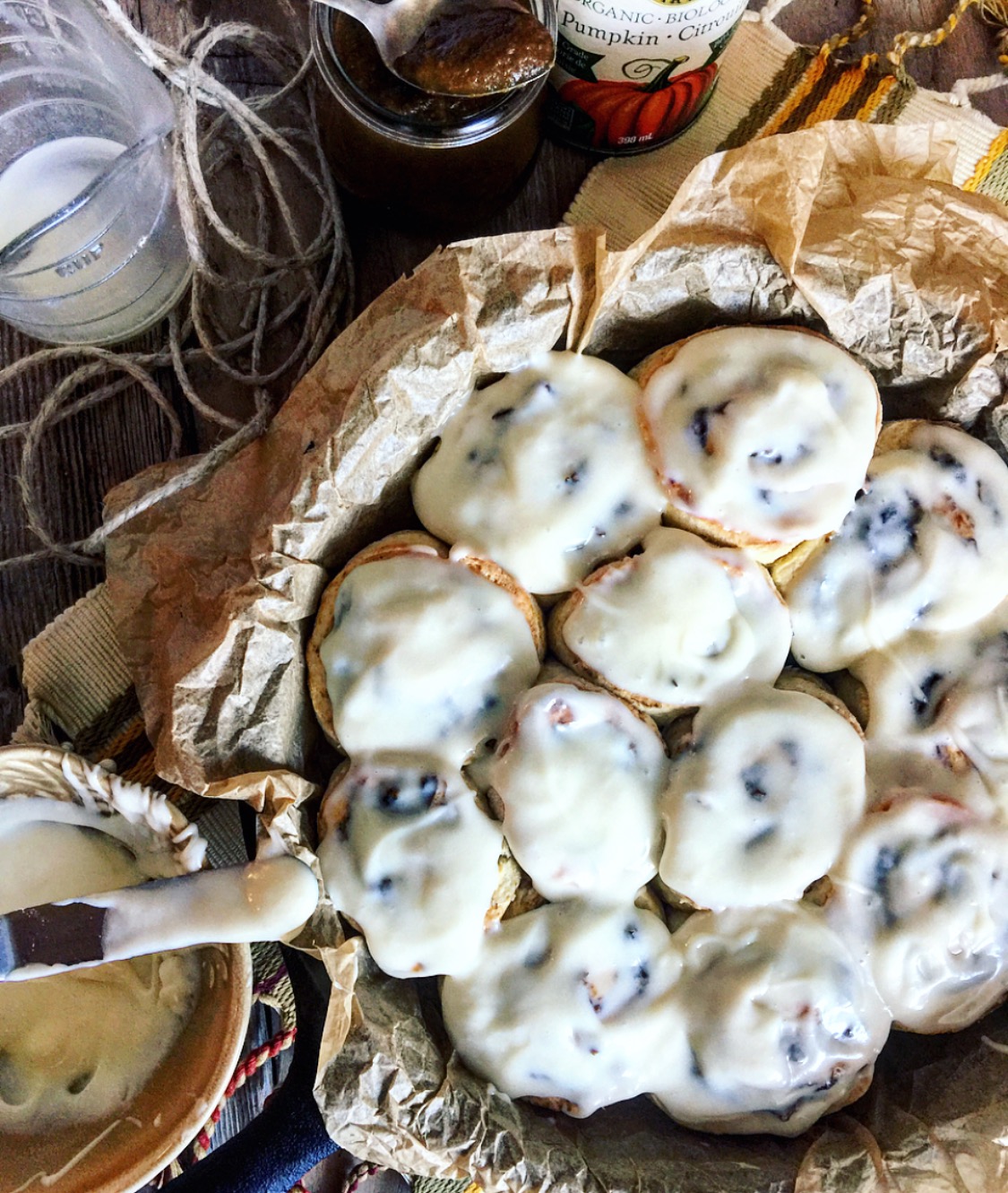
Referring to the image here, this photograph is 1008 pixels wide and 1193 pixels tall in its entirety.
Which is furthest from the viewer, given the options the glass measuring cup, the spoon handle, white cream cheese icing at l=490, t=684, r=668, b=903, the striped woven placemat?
the striped woven placemat

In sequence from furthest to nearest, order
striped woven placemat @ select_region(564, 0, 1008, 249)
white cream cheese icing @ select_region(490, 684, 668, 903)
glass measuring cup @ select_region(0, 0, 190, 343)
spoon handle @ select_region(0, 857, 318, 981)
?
1. striped woven placemat @ select_region(564, 0, 1008, 249)
2. glass measuring cup @ select_region(0, 0, 190, 343)
3. white cream cheese icing @ select_region(490, 684, 668, 903)
4. spoon handle @ select_region(0, 857, 318, 981)

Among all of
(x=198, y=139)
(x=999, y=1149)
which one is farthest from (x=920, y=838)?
(x=198, y=139)

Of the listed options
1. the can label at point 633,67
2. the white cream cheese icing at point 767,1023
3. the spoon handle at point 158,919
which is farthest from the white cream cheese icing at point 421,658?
the can label at point 633,67

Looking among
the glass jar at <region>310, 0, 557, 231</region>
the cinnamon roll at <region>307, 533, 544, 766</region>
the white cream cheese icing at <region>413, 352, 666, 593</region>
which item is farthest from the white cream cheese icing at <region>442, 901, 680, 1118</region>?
the glass jar at <region>310, 0, 557, 231</region>

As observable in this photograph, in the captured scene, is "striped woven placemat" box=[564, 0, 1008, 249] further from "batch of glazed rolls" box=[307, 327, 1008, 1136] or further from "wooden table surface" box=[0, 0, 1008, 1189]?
"batch of glazed rolls" box=[307, 327, 1008, 1136]

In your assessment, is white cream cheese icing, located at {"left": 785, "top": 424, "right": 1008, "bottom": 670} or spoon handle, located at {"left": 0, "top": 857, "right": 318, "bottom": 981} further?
white cream cheese icing, located at {"left": 785, "top": 424, "right": 1008, "bottom": 670}

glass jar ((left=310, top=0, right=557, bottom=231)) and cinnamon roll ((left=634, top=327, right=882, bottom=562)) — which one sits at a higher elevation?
glass jar ((left=310, top=0, right=557, bottom=231))

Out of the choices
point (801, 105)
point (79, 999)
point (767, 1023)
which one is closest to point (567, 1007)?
point (767, 1023)
